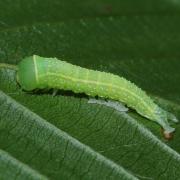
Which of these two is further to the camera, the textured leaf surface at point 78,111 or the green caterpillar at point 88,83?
the green caterpillar at point 88,83

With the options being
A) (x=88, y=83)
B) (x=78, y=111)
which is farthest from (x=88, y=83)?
(x=78, y=111)

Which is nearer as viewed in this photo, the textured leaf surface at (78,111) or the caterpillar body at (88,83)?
the textured leaf surface at (78,111)

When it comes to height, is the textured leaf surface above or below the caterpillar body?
below

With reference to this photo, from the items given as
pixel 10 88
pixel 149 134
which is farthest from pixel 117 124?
pixel 10 88

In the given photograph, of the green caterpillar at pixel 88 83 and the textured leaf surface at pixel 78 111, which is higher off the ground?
the green caterpillar at pixel 88 83

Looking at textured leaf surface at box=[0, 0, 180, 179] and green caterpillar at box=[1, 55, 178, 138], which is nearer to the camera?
textured leaf surface at box=[0, 0, 180, 179]

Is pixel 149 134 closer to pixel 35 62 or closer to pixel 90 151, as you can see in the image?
pixel 90 151
